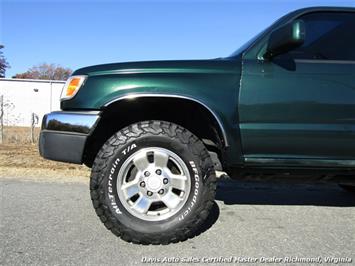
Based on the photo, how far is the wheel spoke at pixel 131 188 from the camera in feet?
12.0

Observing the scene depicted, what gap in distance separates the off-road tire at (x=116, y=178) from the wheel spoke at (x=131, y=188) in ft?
0.31

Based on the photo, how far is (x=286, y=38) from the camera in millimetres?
3496

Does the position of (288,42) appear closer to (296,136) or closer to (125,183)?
(296,136)

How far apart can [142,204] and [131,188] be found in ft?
0.52

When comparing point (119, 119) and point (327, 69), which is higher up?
point (327, 69)

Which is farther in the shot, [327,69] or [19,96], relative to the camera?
[19,96]

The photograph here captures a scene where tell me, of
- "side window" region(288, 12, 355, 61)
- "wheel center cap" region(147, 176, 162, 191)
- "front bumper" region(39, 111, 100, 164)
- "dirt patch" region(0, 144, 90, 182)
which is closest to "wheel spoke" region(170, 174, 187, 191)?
"wheel center cap" region(147, 176, 162, 191)

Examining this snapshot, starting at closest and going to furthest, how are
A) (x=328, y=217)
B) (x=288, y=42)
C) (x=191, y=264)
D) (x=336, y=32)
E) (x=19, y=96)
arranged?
(x=191, y=264) < (x=288, y=42) < (x=336, y=32) < (x=328, y=217) < (x=19, y=96)

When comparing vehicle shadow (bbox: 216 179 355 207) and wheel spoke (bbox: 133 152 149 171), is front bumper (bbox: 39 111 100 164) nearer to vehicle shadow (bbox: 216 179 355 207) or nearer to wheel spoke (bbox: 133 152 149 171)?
wheel spoke (bbox: 133 152 149 171)

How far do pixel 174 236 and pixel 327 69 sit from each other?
6.20 ft

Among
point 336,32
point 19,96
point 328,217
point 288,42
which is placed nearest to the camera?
point 288,42

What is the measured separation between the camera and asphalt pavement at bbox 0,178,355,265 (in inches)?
130

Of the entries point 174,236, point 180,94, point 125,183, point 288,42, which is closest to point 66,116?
point 125,183

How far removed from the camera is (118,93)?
11.9ft
